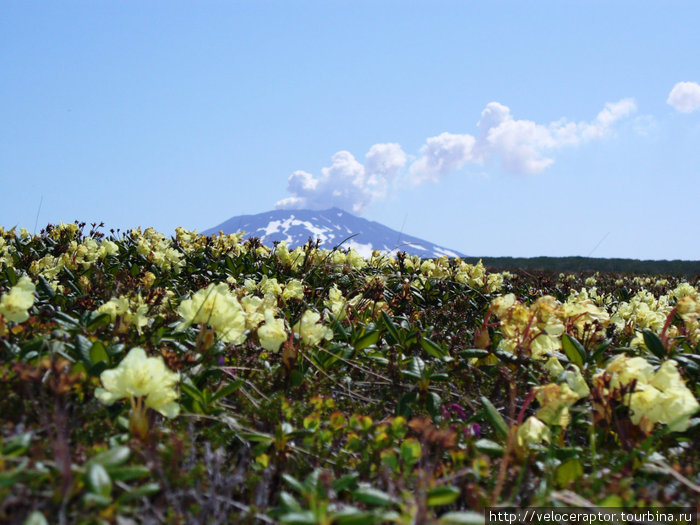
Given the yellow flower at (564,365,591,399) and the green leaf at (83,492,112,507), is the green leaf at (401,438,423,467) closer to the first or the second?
the yellow flower at (564,365,591,399)

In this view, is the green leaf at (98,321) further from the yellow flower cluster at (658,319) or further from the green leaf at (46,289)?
the yellow flower cluster at (658,319)

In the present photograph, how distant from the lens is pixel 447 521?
50.5 inches

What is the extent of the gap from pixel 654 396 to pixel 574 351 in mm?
1007

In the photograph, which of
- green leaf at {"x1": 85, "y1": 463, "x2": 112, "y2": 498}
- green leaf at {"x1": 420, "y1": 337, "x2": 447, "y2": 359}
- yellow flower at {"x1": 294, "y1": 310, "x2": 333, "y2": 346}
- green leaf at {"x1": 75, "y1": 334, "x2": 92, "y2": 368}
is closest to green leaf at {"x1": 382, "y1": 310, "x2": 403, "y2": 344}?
green leaf at {"x1": 420, "y1": 337, "x2": 447, "y2": 359}

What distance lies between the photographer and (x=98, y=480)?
1385mm

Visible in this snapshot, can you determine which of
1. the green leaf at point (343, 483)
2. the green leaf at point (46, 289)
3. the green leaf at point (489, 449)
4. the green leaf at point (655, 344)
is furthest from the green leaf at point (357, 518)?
the green leaf at point (46, 289)

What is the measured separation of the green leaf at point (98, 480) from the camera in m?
1.37

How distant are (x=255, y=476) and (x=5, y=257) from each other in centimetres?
443

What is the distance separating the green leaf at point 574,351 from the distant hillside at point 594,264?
18934mm

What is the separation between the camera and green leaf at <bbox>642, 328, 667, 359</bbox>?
300cm

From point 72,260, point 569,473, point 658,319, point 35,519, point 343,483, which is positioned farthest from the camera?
point 72,260

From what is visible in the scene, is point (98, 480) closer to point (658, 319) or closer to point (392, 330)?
point (392, 330)

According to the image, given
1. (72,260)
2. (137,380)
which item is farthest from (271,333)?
(72,260)

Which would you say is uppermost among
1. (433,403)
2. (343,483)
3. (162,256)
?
(162,256)
